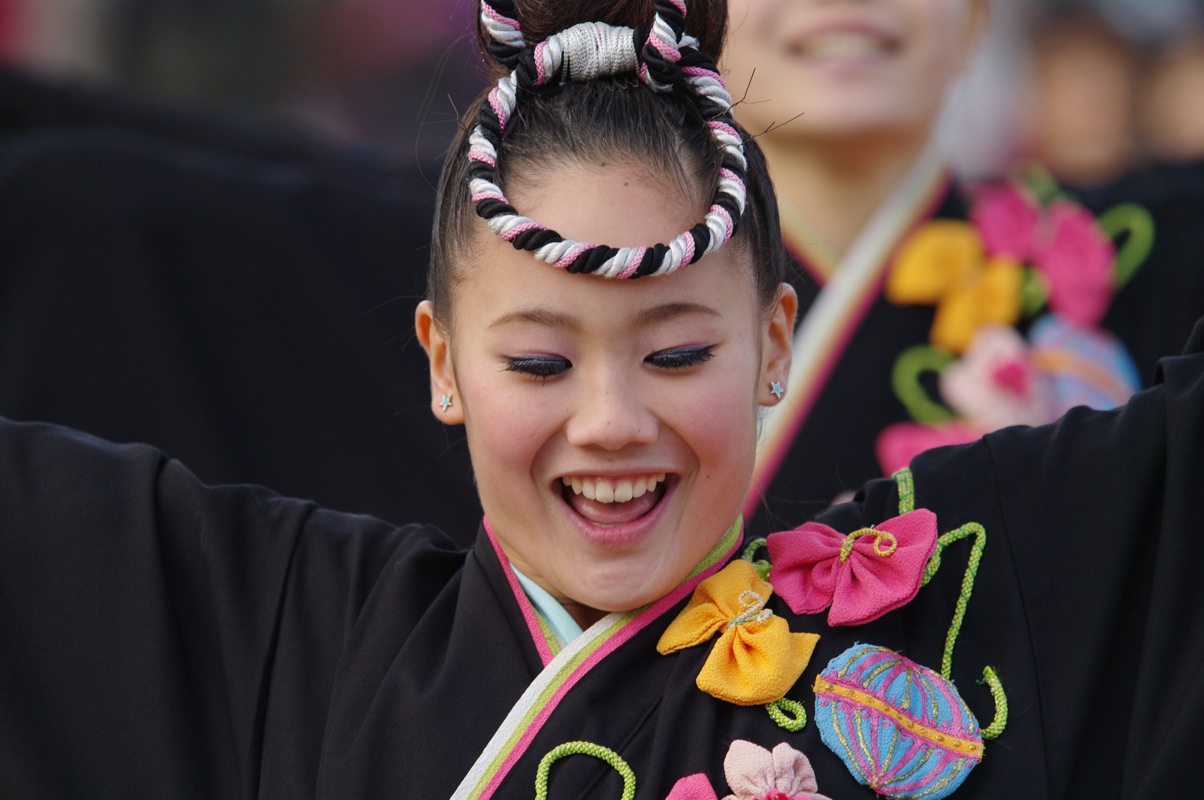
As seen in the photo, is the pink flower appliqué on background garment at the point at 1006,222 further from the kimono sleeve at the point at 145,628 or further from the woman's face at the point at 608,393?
the kimono sleeve at the point at 145,628

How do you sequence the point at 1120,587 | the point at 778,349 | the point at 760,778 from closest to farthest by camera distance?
the point at 760,778
the point at 1120,587
the point at 778,349

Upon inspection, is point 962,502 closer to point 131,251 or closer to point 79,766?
point 79,766

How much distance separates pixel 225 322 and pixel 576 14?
1349 mm

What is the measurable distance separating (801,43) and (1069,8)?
2.57 m

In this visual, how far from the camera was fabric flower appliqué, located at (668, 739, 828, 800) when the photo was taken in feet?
4.38

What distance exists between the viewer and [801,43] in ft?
8.52

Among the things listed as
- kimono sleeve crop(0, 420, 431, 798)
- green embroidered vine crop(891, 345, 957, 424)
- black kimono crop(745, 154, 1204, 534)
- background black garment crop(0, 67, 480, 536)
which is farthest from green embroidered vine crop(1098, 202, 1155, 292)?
kimono sleeve crop(0, 420, 431, 798)

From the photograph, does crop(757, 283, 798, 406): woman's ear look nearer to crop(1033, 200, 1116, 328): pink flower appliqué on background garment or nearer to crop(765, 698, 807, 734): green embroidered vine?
crop(765, 698, 807, 734): green embroidered vine

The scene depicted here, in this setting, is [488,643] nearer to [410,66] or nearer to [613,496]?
[613,496]

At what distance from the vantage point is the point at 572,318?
4.48 ft

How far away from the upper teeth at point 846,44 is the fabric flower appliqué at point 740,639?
133 centimetres

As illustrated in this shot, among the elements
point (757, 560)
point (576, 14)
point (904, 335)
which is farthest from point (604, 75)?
point (904, 335)

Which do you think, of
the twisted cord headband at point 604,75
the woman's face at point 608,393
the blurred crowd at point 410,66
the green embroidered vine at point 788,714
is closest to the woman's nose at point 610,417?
the woman's face at point 608,393

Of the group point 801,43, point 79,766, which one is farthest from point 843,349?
point 79,766
